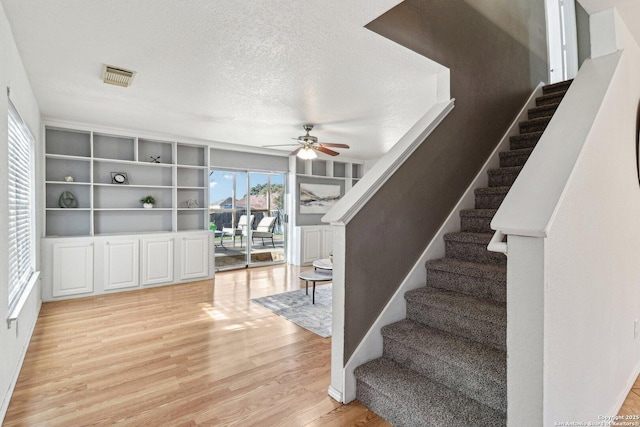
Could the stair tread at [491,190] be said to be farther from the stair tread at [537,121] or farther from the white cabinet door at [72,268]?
the white cabinet door at [72,268]

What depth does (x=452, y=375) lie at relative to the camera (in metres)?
1.79

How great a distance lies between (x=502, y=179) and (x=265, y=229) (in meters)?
4.96

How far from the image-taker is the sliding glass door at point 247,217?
6293 mm

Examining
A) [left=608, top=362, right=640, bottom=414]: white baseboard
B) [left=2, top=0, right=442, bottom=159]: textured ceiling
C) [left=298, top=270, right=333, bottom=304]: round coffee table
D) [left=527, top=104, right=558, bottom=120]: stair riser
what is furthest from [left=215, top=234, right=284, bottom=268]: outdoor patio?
[left=608, top=362, right=640, bottom=414]: white baseboard

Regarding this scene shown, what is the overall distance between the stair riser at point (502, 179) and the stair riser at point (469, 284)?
1179 mm

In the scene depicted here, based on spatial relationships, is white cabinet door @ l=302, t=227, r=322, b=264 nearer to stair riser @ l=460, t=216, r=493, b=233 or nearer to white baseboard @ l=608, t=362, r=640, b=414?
stair riser @ l=460, t=216, r=493, b=233

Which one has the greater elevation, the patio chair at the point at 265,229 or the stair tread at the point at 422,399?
the patio chair at the point at 265,229

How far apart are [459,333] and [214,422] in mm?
1579

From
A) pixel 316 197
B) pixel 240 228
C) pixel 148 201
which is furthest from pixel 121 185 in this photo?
pixel 316 197

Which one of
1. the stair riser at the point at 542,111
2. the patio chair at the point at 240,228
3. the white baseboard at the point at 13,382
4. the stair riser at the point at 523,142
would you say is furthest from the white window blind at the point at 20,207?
the stair riser at the point at 542,111

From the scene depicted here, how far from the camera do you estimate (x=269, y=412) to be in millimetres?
1972

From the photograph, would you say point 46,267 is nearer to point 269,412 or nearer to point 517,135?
point 269,412

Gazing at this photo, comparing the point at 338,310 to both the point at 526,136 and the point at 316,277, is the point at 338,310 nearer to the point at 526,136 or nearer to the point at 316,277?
the point at 316,277

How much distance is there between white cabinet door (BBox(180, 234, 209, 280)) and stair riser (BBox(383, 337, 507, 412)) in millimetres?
4107
